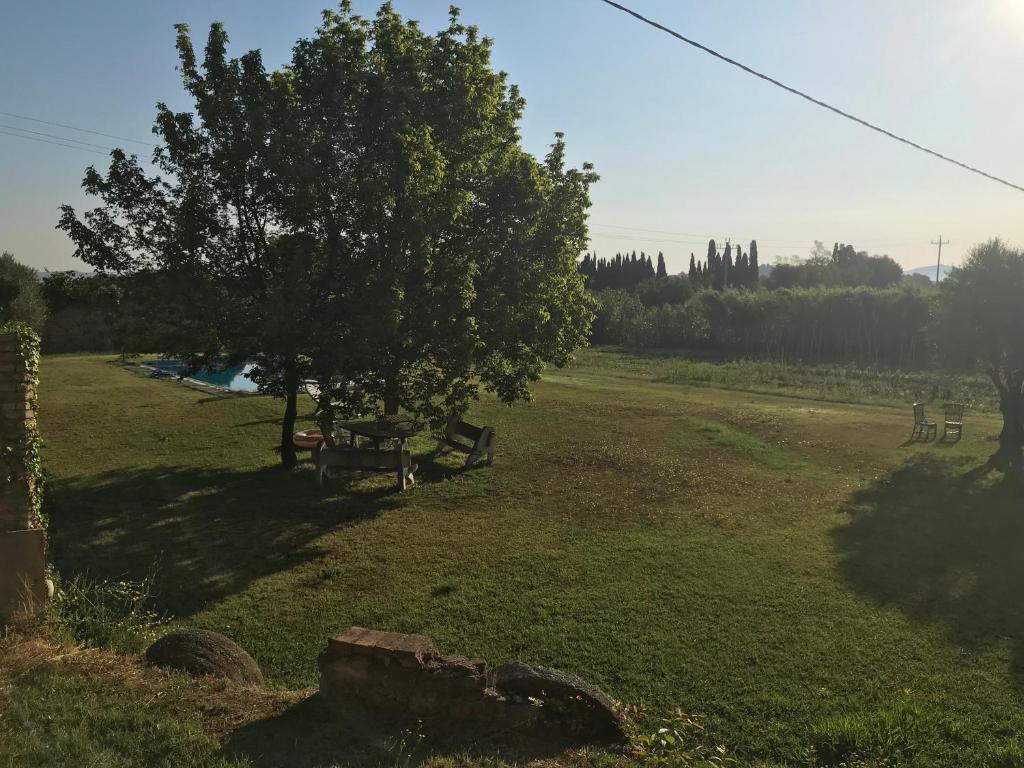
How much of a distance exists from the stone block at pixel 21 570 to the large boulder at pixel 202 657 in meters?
1.43

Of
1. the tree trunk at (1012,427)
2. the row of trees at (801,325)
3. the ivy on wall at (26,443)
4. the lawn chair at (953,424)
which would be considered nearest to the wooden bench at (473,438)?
the ivy on wall at (26,443)

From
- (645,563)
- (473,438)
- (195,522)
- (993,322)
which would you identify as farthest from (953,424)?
(195,522)

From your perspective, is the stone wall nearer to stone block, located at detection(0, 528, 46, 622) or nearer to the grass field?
stone block, located at detection(0, 528, 46, 622)

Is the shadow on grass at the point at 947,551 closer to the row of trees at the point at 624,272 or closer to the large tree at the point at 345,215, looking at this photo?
the large tree at the point at 345,215

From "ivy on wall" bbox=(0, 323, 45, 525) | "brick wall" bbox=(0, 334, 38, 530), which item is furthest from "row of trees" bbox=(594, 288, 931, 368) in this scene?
"brick wall" bbox=(0, 334, 38, 530)

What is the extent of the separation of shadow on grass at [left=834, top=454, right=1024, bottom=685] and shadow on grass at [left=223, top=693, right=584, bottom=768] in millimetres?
5380

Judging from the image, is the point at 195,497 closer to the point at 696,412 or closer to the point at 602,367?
the point at 696,412

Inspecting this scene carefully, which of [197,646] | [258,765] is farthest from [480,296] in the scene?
[258,765]

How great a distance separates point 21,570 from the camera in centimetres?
689

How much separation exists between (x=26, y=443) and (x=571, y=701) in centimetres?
580

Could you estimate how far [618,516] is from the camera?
1320cm

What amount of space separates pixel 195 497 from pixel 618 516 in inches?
316

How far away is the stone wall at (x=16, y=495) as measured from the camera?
686 centimetres

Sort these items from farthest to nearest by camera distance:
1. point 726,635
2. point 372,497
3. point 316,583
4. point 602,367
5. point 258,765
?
point 602,367
point 372,497
point 316,583
point 726,635
point 258,765
